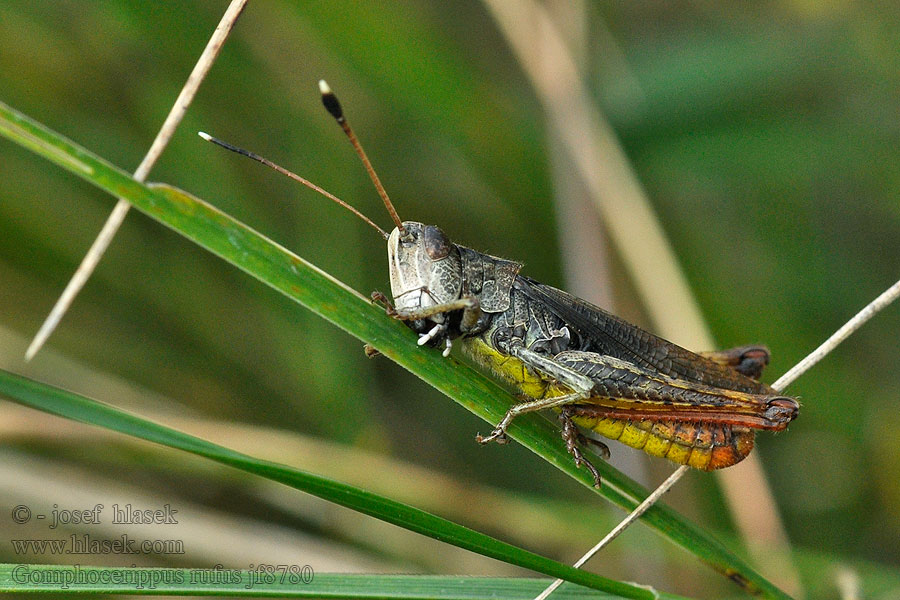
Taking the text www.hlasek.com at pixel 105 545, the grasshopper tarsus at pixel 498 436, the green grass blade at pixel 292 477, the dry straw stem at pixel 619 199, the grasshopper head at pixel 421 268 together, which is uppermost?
the dry straw stem at pixel 619 199

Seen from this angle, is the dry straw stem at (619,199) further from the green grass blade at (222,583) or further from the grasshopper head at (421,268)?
the green grass blade at (222,583)

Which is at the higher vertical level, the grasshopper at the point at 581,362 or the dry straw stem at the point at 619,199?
the dry straw stem at the point at 619,199

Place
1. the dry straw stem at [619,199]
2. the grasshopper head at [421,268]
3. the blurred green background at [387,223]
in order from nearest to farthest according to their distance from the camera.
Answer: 1. the grasshopper head at [421,268]
2. the dry straw stem at [619,199]
3. the blurred green background at [387,223]

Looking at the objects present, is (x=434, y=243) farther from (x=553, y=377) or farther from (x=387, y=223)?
(x=387, y=223)

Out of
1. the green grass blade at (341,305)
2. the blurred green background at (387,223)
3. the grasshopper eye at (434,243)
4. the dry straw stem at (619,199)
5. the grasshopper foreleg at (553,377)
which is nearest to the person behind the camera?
the green grass blade at (341,305)

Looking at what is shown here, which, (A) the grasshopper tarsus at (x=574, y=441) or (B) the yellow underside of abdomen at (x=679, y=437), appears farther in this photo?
(B) the yellow underside of abdomen at (x=679, y=437)

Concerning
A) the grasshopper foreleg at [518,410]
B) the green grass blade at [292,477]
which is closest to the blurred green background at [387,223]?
the grasshopper foreleg at [518,410]

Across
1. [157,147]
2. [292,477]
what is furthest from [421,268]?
[292,477]

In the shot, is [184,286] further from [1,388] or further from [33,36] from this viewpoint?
[1,388]

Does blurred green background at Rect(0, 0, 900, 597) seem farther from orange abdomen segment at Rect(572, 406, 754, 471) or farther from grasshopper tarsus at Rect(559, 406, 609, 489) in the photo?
grasshopper tarsus at Rect(559, 406, 609, 489)
